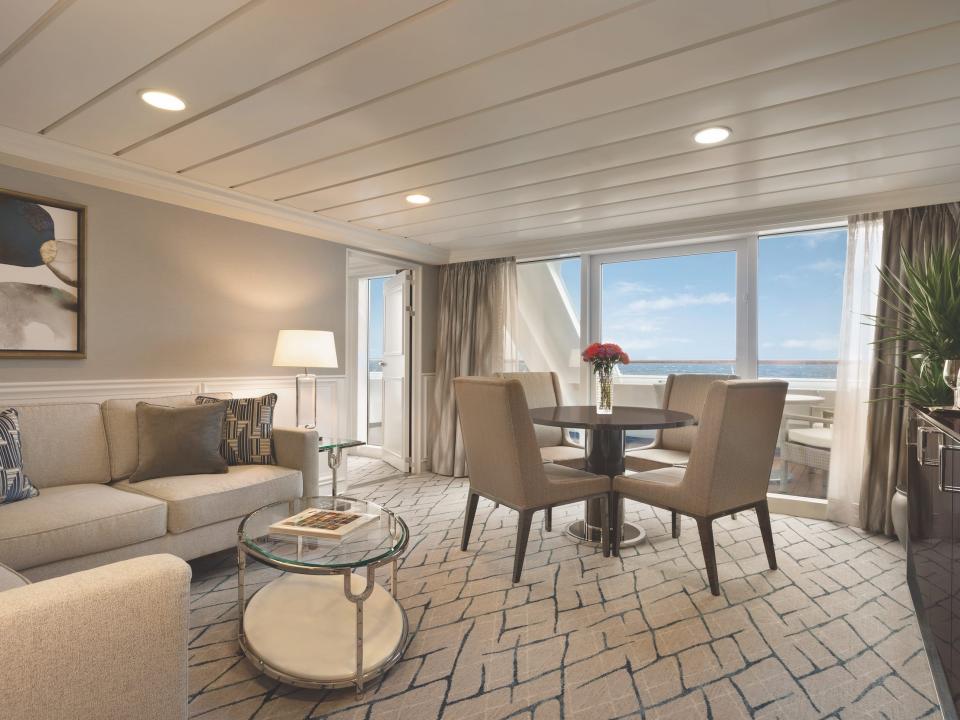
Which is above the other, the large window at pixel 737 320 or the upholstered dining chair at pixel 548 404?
the large window at pixel 737 320

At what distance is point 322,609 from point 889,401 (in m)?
3.48

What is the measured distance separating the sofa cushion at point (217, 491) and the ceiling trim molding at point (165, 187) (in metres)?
1.62

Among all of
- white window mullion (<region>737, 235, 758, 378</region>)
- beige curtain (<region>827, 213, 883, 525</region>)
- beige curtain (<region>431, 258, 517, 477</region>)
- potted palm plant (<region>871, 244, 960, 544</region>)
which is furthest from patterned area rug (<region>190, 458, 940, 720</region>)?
beige curtain (<region>431, 258, 517, 477</region>)

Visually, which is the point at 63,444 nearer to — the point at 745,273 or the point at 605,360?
the point at 605,360

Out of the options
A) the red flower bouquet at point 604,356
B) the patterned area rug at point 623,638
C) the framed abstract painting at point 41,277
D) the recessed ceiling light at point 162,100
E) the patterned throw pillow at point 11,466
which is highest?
the recessed ceiling light at point 162,100

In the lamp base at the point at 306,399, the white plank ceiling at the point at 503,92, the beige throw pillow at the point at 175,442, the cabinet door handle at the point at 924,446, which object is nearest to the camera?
the white plank ceiling at the point at 503,92

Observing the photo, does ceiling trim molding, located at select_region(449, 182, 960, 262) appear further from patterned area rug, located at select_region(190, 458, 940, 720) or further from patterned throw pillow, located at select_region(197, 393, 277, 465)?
patterned throw pillow, located at select_region(197, 393, 277, 465)

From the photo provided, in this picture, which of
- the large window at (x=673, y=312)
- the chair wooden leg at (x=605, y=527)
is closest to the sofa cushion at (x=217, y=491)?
the chair wooden leg at (x=605, y=527)

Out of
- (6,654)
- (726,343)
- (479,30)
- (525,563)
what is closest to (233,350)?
(525,563)

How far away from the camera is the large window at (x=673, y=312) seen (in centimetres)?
416

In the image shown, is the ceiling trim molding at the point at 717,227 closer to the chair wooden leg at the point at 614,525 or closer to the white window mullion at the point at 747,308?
the white window mullion at the point at 747,308

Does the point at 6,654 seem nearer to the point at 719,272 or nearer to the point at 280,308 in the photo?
the point at 280,308

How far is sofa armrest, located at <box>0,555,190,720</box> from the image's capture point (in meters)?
0.80

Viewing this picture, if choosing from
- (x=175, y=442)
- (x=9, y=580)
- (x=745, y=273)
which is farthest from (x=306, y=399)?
(x=745, y=273)
